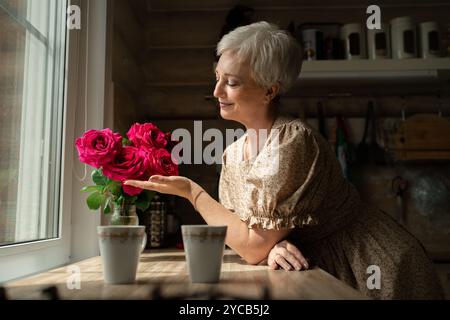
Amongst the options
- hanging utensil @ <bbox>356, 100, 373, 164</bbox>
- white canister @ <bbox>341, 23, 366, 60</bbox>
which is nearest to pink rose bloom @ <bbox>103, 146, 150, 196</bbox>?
white canister @ <bbox>341, 23, 366, 60</bbox>

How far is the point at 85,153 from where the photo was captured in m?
0.95

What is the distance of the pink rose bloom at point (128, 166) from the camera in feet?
3.14

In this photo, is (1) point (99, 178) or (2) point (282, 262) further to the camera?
(1) point (99, 178)

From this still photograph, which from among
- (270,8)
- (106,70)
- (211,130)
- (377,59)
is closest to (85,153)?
(106,70)

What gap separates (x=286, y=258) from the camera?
0.89 meters

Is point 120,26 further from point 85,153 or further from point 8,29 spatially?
point 85,153

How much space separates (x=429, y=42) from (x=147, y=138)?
1528 millimetres

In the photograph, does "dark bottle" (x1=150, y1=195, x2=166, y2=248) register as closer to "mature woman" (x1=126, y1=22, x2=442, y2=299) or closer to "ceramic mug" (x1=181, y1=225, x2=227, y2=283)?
"mature woman" (x1=126, y1=22, x2=442, y2=299)

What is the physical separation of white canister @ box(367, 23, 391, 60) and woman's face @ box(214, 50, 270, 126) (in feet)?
3.24

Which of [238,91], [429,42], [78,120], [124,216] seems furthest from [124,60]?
[429,42]

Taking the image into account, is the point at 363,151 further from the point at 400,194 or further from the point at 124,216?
the point at 124,216

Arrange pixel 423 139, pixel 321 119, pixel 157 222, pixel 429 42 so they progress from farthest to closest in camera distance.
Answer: pixel 321 119
pixel 423 139
pixel 429 42
pixel 157 222

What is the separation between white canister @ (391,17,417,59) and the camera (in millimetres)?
1934

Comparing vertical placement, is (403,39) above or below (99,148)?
above
